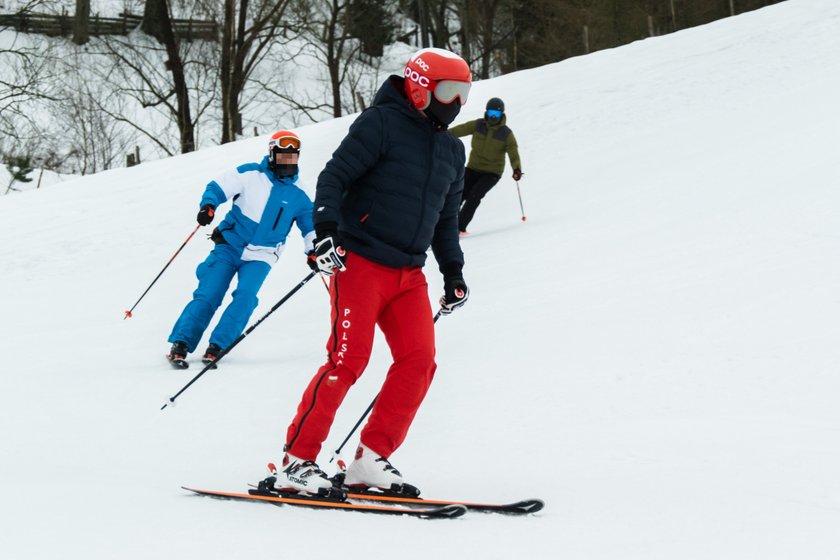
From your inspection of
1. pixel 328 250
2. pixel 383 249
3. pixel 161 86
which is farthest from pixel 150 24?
pixel 328 250

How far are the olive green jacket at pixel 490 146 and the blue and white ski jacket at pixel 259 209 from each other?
4.56m

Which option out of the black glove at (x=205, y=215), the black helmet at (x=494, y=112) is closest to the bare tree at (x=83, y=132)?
the black helmet at (x=494, y=112)

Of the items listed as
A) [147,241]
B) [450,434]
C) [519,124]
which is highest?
[519,124]

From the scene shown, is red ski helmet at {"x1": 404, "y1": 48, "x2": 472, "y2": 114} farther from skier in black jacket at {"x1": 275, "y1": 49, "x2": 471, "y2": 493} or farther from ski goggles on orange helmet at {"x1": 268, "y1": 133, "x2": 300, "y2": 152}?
ski goggles on orange helmet at {"x1": 268, "y1": 133, "x2": 300, "y2": 152}

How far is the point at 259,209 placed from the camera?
259 inches

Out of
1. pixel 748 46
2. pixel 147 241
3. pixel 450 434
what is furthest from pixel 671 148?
pixel 450 434

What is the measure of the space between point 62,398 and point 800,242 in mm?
5604

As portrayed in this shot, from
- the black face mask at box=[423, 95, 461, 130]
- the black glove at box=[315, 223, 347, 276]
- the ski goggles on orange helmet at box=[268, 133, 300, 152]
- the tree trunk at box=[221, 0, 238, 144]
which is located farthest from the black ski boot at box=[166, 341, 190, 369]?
the tree trunk at box=[221, 0, 238, 144]

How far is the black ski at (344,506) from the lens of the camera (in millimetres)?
3100

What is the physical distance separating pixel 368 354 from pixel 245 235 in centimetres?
341

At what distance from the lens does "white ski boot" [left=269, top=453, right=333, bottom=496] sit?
3328mm

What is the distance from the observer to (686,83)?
1491 centimetres

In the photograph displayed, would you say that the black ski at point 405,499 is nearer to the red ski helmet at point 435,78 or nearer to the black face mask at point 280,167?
the red ski helmet at point 435,78

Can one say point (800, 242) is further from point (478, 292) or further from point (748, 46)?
point (748, 46)
